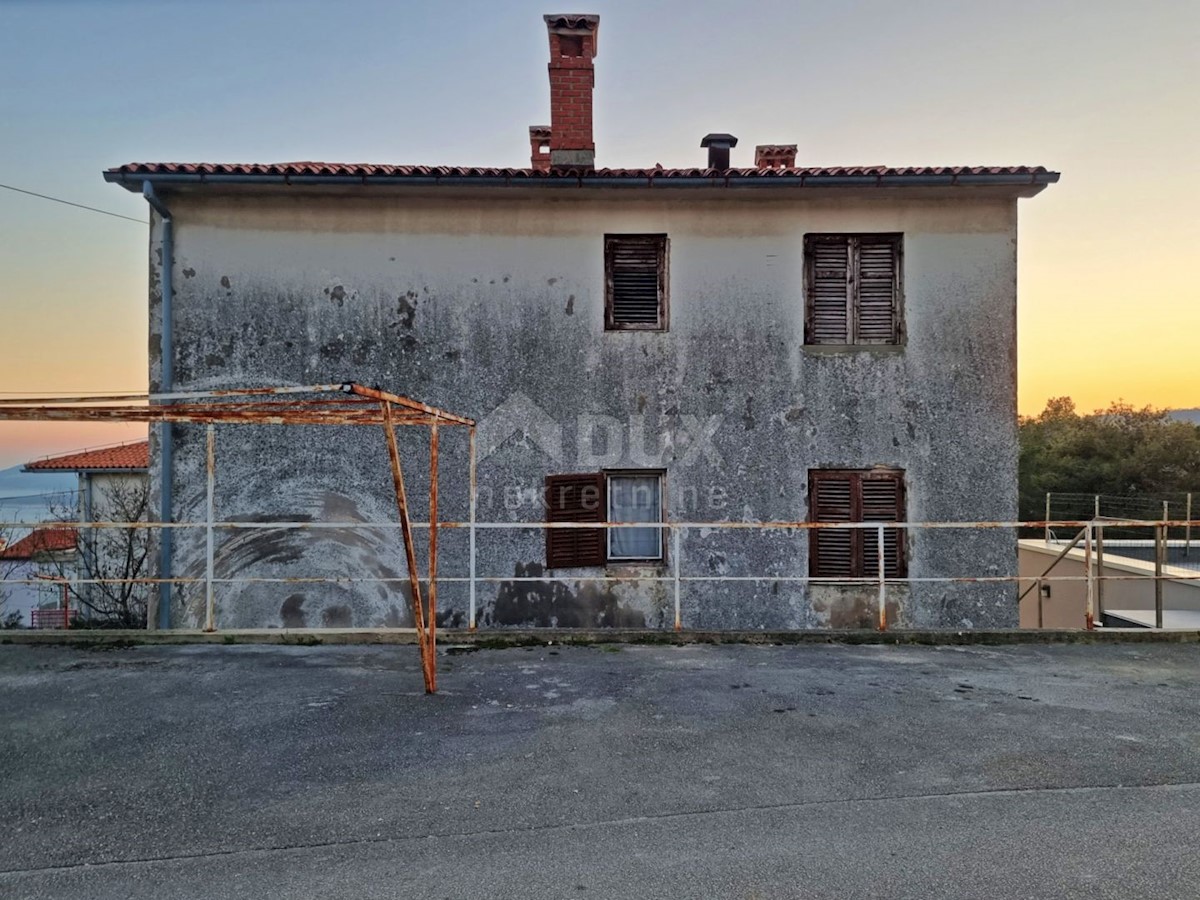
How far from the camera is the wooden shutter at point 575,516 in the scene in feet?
28.2

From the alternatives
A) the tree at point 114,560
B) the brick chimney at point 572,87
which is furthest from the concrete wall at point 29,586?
the brick chimney at point 572,87

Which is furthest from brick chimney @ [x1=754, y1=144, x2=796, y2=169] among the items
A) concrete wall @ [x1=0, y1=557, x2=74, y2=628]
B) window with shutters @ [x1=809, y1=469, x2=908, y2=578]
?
concrete wall @ [x1=0, y1=557, x2=74, y2=628]

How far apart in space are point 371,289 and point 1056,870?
801cm

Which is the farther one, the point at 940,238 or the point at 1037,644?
the point at 940,238

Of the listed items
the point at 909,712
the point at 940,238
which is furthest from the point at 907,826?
the point at 940,238

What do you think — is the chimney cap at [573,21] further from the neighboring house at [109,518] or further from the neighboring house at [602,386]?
the neighboring house at [109,518]

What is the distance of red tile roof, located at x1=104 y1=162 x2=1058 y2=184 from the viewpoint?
8.05m

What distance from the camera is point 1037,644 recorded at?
7082mm

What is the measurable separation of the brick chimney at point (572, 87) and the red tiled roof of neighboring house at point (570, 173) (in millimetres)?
941

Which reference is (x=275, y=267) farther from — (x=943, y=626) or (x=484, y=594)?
(x=943, y=626)

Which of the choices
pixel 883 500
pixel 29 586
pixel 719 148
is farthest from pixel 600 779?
pixel 29 586

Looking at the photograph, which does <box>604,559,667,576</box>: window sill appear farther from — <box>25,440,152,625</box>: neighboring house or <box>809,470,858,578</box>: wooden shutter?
<box>25,440,152,625</box>: neighboring house

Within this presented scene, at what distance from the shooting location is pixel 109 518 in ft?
68.0

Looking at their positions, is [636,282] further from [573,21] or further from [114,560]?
[114,560]
